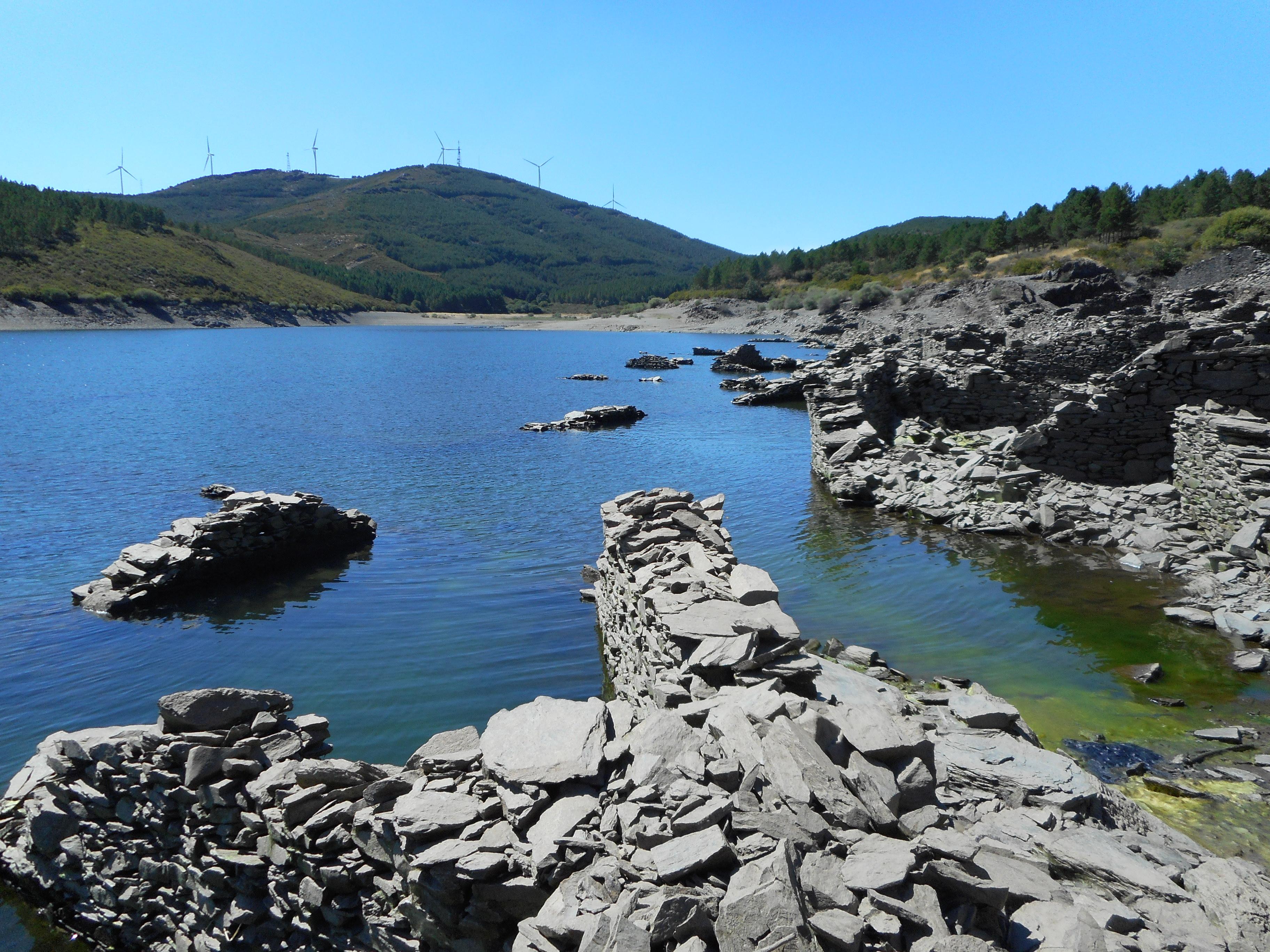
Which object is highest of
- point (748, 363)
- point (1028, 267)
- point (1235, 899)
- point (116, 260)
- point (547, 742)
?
point (116, 260)

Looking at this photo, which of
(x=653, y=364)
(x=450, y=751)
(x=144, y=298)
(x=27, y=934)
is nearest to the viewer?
(x=450, y=751)

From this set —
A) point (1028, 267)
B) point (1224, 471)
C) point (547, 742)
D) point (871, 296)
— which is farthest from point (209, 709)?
point (871, 296)

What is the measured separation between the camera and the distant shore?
118 meters

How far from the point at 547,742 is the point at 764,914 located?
275cm

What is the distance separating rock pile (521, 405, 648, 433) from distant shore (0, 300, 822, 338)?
8164 centimetres

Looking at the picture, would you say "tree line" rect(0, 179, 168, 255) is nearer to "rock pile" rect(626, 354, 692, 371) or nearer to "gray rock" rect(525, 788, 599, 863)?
"rock pile" rect(626, 354, 692, 371)

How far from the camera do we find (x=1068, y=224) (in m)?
106

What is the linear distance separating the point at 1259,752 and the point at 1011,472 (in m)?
12.3

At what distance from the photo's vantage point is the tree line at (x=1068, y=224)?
3750 inches

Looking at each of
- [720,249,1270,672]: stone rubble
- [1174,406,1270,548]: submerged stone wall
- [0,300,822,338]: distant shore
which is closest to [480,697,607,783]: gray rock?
[720,249,1270,672]: stone rubble

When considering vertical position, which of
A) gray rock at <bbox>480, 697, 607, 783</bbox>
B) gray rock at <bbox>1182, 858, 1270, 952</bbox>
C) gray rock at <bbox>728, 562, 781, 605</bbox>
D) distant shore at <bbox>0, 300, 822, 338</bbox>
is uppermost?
distant shore at <bbox>0, 300, 822, 338</bbox>

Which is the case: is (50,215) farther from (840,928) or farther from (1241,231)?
(1241,231)

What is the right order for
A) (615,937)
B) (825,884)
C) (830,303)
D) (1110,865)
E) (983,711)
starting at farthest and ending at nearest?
(830,303)
(983,711)
(1110,865)
(825,884)
(615,937)

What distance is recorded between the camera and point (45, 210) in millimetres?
Result: 136875
